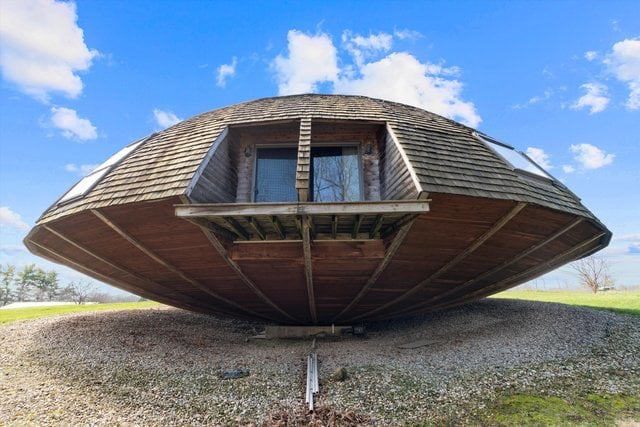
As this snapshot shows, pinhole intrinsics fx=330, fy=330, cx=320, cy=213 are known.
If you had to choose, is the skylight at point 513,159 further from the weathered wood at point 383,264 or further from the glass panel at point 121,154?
the glass panel at point 121,154

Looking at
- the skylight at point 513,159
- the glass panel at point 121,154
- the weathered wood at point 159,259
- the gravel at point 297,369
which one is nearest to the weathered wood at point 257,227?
→ the weathered wood at point 159,259

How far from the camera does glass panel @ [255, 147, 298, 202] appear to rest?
658 cm

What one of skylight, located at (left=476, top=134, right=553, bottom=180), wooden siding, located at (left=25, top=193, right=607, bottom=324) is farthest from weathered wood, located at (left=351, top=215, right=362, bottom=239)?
skylight, located at (left=476, top=134, right=553, bottom=180)

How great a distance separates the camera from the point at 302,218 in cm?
455

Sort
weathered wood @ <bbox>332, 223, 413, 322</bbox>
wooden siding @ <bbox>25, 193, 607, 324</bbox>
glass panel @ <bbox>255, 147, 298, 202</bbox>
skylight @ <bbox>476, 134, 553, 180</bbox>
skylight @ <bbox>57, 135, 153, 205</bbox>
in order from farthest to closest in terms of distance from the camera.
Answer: glass panel @ <bbox>255, 147, 298, 202</bbox> < skylight @ <bbox>476, 134, 553, 180</bbox> < skylight @ <bbox>57, 135, 153, 205</bbox> < wooden siding @ <bbox>25, 193, 607, 324</bbox> < weathered wood @ <bbox>332, 223, 413, 322</bbox>

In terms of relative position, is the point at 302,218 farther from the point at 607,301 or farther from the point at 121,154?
the point at 607,301

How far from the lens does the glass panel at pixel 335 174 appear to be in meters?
6.44

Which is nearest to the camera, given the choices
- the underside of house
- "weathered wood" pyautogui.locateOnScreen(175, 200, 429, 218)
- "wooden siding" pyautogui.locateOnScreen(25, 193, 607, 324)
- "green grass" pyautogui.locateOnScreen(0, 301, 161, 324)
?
"weathered wood" pyautogui.locateOnScreen(175, 200, 429, 218)

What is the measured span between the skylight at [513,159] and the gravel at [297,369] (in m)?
3.37

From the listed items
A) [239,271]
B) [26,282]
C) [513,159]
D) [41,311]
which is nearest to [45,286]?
[26,282]

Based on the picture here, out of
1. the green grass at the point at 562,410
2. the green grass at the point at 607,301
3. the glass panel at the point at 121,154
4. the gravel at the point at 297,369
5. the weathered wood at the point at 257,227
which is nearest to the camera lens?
the green grass at the point at 562,410

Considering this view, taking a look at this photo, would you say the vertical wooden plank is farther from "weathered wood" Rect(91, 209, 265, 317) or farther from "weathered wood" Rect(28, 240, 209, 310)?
"weathered wood" Rect(28, 240, 209, 310)

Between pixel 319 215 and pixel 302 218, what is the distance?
252 mm

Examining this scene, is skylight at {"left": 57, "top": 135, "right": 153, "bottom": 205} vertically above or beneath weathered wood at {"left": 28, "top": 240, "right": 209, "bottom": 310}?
above
